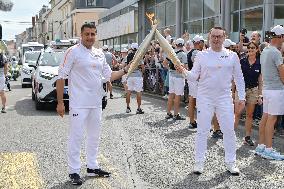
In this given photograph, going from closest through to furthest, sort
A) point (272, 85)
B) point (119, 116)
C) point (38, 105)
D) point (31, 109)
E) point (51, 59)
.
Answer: point (272, 85), point (119, 116), point (38, 105), point (31, 109), point (51, 59)

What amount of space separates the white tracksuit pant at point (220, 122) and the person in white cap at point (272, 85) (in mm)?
1206

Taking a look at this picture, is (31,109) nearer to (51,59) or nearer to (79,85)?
(51,59)

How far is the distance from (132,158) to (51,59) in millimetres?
8467

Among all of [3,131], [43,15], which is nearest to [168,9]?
[3,131]

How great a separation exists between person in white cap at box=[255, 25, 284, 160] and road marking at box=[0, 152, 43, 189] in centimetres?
353

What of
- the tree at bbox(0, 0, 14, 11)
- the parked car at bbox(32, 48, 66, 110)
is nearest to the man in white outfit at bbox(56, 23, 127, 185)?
the tree at bbox(0, 0, 14, 11)

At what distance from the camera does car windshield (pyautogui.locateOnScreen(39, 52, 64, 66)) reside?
14945mm

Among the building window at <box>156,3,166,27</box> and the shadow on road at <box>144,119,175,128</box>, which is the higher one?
the building window at <box>156,3,166,27</box>

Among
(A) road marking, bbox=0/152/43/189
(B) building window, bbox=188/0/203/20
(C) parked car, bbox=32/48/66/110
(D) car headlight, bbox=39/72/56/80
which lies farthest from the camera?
(B) building window, bbox=188/0/203/20

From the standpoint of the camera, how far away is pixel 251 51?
8578mm

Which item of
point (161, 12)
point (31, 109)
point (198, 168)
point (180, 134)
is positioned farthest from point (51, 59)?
point (161, 12)

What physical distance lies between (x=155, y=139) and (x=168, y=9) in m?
19.8

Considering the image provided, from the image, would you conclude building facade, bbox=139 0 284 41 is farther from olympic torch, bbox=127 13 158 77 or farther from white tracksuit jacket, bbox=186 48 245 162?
white tracksuit jacket, bbox=186 48 245 162

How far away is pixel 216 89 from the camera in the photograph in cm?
665
